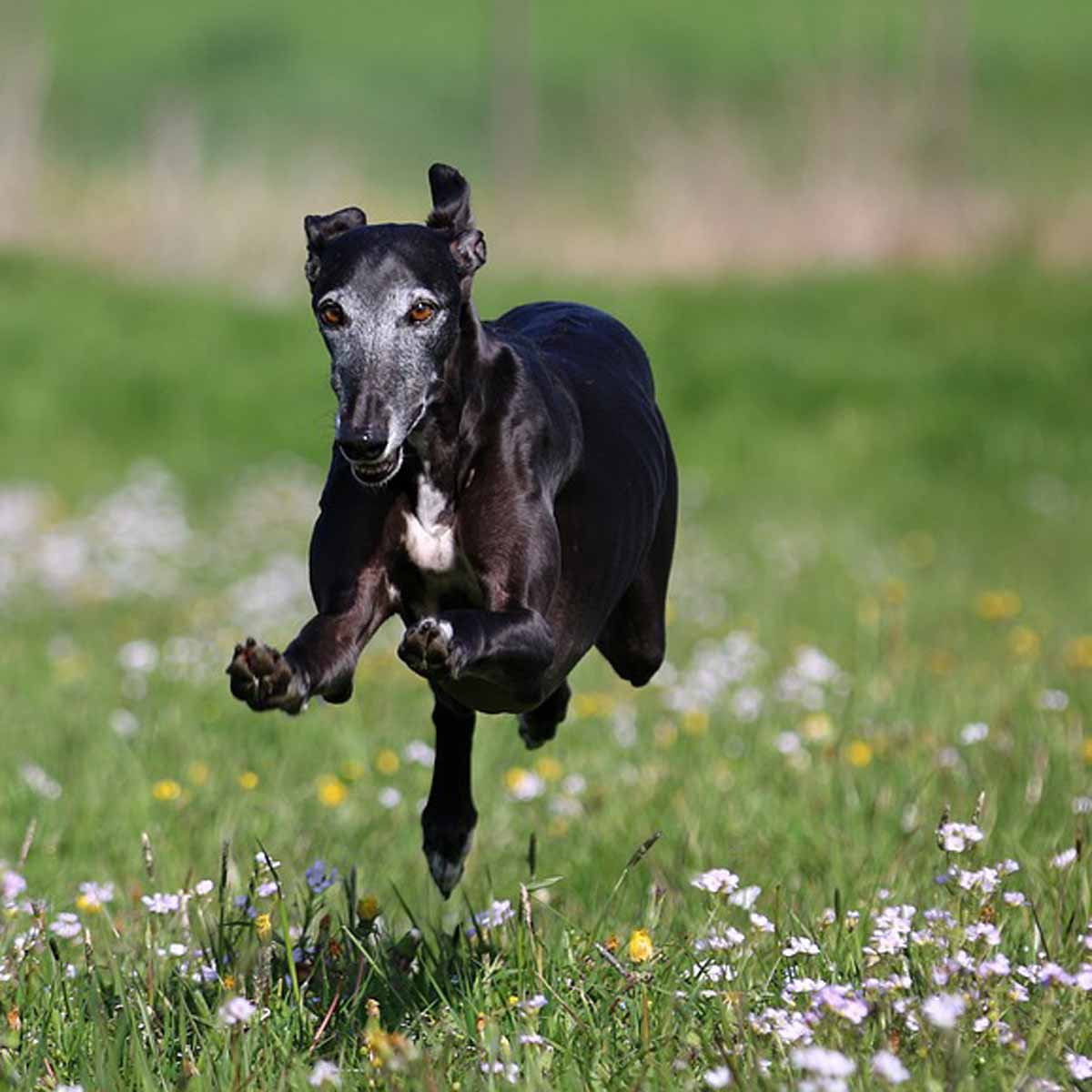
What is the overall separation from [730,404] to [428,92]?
58.5 ft

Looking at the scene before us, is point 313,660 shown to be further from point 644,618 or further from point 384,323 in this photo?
point 644,618

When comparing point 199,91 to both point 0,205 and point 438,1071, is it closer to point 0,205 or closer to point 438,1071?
point 0,205

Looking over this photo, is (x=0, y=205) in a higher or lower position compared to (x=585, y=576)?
lower

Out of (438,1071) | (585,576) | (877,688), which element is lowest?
(877,688)

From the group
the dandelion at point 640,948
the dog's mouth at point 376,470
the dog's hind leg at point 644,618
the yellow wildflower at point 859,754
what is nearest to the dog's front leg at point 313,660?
the dog's mouth at point 376,470

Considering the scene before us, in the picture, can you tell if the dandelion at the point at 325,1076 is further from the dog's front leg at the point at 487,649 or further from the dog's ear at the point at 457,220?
the dog's ear at the point at 457,220

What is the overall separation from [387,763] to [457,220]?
112 inches

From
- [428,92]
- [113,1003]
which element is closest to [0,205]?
[428,92]

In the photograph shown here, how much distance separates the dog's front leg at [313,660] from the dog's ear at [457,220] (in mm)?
533

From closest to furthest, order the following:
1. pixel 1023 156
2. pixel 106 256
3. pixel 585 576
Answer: pixel 585 576, pixel 106 256, pixel 1023 156

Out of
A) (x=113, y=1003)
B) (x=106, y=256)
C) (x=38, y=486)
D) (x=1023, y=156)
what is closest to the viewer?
(x=113, y=1003)

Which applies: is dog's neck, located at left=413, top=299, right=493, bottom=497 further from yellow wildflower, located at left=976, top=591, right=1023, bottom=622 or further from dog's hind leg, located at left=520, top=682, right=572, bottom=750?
yellow wildflower, located at left=976, top=591, right=1023, bottom=622

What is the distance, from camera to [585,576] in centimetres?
324

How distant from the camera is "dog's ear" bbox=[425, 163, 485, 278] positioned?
10.1 ft
